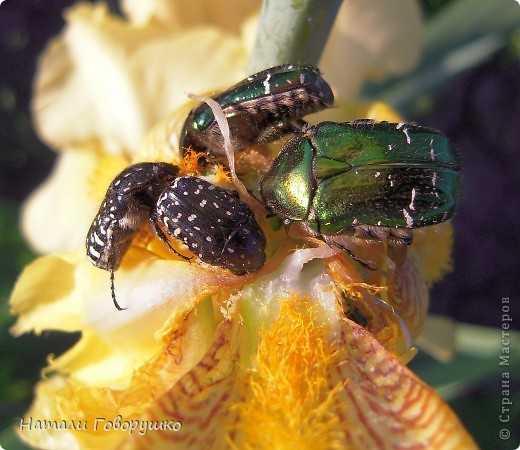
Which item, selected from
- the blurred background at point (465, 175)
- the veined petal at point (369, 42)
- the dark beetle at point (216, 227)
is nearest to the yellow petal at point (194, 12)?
the veined petal at point (369, 42)

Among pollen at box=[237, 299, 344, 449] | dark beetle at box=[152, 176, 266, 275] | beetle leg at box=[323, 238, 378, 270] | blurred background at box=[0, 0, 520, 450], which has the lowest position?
blurred background at box=[0, 0, 520, 450]

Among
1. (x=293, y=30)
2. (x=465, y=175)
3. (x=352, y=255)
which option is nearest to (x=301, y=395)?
(x=352, y=255)

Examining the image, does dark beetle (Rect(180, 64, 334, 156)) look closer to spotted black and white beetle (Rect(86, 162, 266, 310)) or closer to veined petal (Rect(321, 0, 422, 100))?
spotted black and white beetle (Rect(86, 162, 266, 310))

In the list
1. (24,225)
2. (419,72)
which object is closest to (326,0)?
(419,72)

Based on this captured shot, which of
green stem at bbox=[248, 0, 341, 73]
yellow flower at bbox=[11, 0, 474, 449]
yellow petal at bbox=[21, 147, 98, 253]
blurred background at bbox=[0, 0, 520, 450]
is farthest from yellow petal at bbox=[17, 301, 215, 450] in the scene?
blurred background at bbox=[0, 0, 520, 450]

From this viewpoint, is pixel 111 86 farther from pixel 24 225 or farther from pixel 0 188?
pixel 0 188

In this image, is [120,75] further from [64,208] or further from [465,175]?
[465,175]
